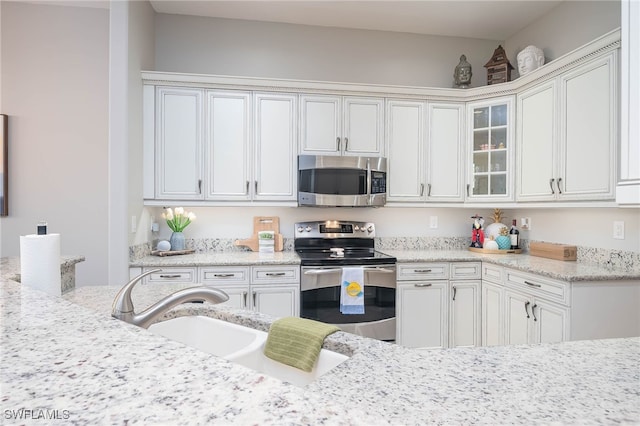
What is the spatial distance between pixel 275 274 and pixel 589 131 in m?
2.48

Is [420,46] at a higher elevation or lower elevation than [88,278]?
higher

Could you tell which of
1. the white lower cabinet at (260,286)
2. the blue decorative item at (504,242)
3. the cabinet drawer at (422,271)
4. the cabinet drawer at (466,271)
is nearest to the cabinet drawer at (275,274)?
the white lower cabinet at (260,286)

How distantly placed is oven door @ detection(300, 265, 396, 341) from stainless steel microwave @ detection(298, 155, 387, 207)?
2.08 ft

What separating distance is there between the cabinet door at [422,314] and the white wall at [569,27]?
2.26m

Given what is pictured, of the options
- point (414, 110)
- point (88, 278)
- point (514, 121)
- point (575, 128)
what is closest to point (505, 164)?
point (514, 121)

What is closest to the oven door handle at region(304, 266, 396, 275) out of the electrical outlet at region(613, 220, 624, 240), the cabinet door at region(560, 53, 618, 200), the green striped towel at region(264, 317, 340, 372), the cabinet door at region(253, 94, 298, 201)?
the cabinet door at region(253, 94, 298, 201)

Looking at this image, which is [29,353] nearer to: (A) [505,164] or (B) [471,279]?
(B) [471,279]

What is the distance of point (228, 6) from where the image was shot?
315 centimetres

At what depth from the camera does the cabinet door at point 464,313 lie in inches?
119

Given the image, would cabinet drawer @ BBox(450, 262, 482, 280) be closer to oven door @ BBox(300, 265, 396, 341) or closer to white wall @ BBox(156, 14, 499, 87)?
oven door @ BBox(300, 265, 396, 341)

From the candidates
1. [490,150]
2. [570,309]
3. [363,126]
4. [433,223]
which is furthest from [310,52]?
[570,309]

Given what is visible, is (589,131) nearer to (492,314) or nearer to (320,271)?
(492,314)

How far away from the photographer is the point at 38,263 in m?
1.18

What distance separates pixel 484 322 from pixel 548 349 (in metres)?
2.35
